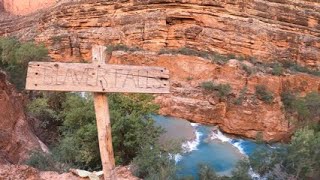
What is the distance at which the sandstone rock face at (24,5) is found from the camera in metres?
27.7

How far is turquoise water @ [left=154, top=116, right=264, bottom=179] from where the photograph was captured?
45.2ft

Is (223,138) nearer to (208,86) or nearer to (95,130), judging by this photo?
(208,86)

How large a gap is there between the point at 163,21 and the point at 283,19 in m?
6.44

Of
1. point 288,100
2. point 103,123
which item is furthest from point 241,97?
point 103,123

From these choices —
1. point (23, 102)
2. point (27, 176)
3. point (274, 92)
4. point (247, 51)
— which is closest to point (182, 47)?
point (247, 51)

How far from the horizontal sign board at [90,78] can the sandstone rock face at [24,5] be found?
2552cm

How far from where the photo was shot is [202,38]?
68.3 ft

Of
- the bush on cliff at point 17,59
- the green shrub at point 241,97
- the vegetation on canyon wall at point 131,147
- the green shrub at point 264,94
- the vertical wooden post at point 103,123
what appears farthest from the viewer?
the green shrub at point 264,94

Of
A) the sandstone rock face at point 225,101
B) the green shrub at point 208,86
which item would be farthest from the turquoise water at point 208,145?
the green shrub at point 208,86

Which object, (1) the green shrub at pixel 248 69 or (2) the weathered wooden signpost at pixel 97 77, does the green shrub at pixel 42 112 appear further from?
(1) the green shrub at pixel 248 69

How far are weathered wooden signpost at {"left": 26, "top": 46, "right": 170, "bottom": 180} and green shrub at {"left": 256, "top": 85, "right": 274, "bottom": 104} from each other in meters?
15.1

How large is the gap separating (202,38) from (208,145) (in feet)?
23.6

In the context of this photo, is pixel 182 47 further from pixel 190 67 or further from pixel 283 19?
pixel 283 19

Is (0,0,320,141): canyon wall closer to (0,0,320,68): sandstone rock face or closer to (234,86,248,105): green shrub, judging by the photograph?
(0,0,320,68): sandstone rock face
